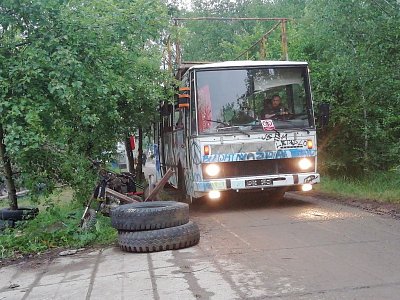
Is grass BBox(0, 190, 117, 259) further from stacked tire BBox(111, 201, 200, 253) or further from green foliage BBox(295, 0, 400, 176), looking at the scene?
green foliage BBox(295, 0, 400, 176)

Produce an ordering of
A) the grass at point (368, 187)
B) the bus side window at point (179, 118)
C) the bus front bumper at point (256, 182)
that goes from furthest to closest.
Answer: the bus side window at point (179, 118) → the grass at point (368, 187) → the bus front bumper at point (256, 182)

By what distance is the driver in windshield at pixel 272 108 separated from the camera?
32.4ft

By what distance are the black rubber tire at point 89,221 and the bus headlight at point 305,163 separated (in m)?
4.23

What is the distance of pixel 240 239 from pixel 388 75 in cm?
498

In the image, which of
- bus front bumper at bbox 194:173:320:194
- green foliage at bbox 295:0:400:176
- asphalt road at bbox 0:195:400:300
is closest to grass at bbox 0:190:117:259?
asphalt road at bbox 0:195:400:300

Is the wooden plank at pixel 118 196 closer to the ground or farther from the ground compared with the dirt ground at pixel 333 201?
farther from the ground

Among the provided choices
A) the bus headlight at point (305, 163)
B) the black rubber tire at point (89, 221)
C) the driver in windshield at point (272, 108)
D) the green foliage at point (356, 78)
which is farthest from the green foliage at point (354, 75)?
the black rubber tire at point (89, 221)

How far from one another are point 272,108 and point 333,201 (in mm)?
2731

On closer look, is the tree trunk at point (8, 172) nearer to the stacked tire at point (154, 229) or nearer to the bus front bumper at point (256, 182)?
the stacked tire at point (154, 229)

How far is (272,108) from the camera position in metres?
9.92

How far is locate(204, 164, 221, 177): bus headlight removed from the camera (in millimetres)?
9641

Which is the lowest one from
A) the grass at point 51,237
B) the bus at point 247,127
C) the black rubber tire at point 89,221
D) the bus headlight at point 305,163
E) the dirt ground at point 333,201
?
the dirt ground at point 333,201

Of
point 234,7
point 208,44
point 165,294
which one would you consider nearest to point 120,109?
point 165,294

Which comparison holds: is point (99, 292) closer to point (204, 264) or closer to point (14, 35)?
point (204, 264)
